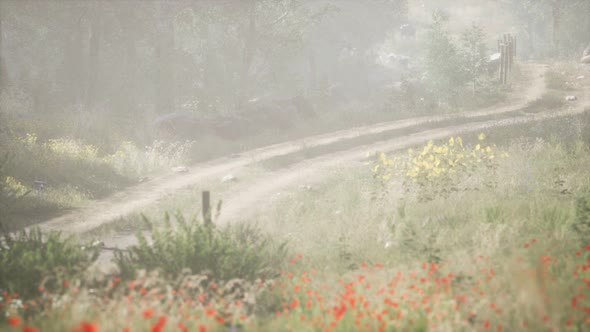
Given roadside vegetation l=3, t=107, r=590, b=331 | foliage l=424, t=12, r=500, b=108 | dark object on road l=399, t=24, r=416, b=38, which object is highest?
dark object on road l=399, t=24, r=416, b=38

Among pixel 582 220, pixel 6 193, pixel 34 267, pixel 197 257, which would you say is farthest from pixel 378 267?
pixel 6 193

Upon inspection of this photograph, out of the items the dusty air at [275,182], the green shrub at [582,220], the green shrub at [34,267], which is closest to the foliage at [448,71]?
the dusty air at [275,182]

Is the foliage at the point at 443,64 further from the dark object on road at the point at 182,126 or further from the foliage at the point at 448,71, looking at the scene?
the dark object on road at the point at 182,126

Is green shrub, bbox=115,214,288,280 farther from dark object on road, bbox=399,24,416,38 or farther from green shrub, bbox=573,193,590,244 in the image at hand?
dark object on road, bbox=399,24,416,38

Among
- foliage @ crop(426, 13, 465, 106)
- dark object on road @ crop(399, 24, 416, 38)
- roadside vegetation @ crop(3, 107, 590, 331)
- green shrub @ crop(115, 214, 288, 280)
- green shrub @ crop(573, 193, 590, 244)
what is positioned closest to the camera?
roadside vegetation @ crop(3, 107, 590, 331)

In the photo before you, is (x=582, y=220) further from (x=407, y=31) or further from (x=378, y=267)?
(x=407, y=31)

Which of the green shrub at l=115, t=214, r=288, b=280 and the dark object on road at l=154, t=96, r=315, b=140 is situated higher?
the dark object on road at l=154, t=96, r=315, b=140

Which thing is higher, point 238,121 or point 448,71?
point 448,71

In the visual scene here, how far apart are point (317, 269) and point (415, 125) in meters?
16.0

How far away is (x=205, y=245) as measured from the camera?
7508mm

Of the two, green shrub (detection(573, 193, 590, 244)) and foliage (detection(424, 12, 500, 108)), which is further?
foliage (detection(424, 12, 500, 108))

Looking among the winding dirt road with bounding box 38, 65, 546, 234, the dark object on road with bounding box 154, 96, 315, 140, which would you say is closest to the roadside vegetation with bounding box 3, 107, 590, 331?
the winding dirt road with bounding box 38, 65, 546, 234

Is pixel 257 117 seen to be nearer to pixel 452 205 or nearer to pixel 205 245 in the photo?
pixel 452 205

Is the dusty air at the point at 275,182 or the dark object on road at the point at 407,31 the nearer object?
the dusty air at the point at 275,182
